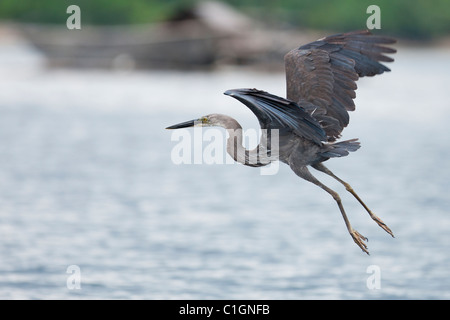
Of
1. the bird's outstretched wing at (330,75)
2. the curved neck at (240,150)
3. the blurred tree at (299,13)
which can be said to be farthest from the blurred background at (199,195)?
the blurred tree at (299,13)

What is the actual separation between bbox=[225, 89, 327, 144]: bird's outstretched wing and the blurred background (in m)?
5.45

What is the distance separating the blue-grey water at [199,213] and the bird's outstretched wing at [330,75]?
510cm

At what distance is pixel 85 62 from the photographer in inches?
2302

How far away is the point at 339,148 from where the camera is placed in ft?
30.8

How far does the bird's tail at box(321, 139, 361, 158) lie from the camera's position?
9.25m

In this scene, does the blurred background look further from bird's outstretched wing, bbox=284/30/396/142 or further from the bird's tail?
the bird's tail

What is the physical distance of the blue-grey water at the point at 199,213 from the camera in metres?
15.3

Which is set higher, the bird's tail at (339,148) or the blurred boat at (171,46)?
the blurred boat at (171,46)

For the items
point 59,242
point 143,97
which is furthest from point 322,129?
point 143,97

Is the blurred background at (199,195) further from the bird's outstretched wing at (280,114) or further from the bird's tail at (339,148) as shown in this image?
the bird's outstretched wing at (280,114)

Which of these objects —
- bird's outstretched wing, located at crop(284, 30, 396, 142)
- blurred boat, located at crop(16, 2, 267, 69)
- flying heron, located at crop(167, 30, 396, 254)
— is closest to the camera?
flying heron, located at crop(167, 30, 396, 254)

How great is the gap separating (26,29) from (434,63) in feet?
82.6

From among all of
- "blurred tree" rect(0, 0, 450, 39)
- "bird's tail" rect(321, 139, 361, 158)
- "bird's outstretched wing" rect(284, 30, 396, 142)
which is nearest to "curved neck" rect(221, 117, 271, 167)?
"bird's tail" rect(321, 139, 361, 158)
